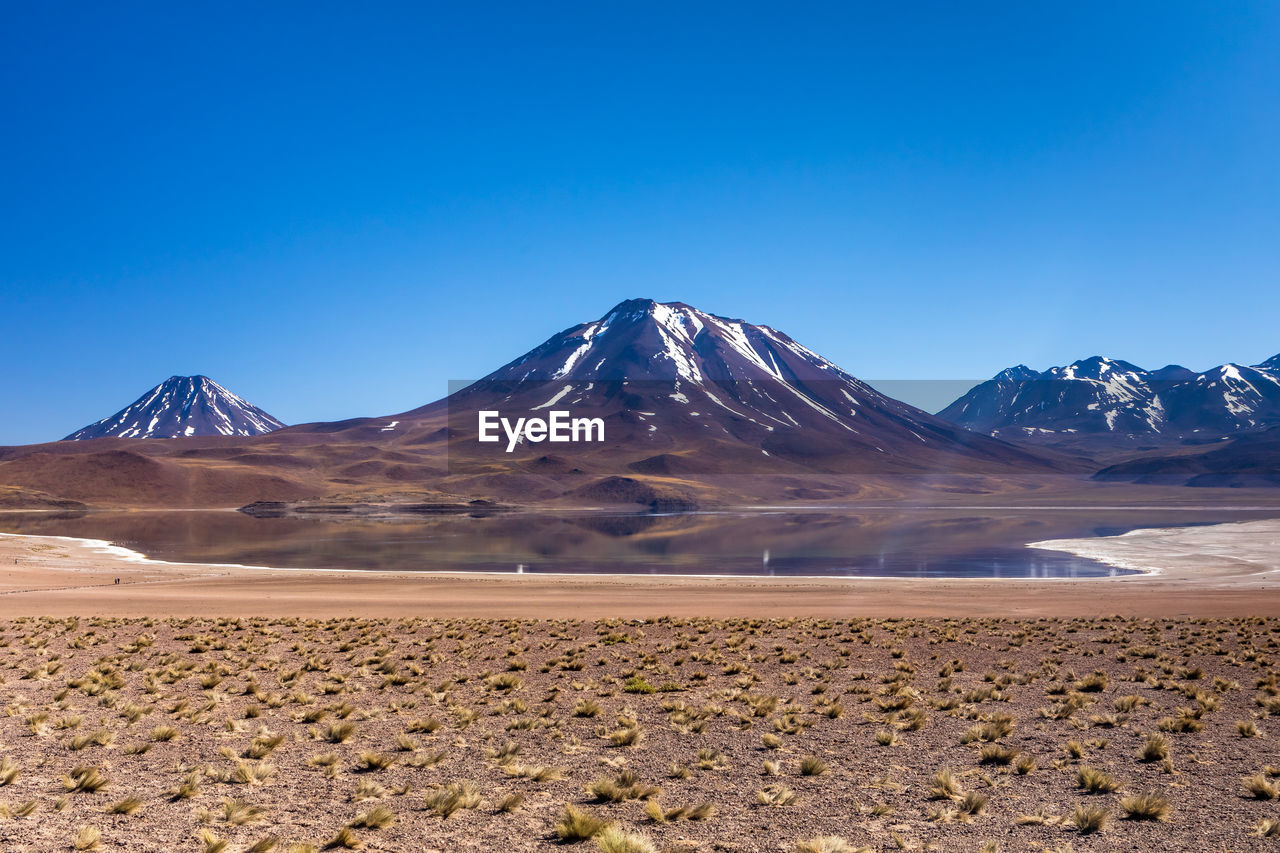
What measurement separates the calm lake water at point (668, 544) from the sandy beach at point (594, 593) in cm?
442

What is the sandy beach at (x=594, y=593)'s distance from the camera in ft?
80.9

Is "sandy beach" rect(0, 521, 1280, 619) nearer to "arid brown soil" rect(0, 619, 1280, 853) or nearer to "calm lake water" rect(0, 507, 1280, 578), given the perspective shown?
"calm lake water" rect(0, 507, 1280, 578)

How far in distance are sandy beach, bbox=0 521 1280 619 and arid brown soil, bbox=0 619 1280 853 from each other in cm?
609

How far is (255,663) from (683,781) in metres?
10.1

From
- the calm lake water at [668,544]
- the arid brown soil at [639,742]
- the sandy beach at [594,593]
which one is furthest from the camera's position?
the calm lake water at [668,544]

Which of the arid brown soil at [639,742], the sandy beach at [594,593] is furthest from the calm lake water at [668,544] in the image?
the arid brown soil at [639,742]

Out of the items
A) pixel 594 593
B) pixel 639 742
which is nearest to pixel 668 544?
pixel 594 593

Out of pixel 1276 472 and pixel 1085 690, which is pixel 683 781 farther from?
pixel 1276 472

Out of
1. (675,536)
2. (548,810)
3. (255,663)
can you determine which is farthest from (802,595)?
(675,536)

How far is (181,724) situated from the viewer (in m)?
11.1

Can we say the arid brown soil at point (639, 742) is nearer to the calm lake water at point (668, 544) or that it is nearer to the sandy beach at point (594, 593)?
the sandy beach at point (594, 593)

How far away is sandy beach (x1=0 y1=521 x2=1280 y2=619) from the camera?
971 inches

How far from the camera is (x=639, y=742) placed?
416 inches

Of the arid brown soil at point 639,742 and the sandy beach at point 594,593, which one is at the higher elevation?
the arid brown soil at point 639,742
